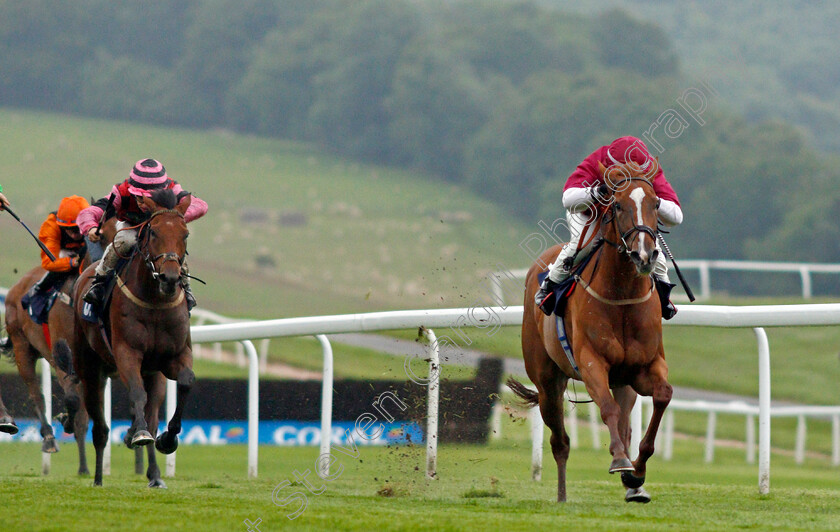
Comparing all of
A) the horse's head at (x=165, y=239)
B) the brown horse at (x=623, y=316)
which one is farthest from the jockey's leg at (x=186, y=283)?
the brown horse at (x=623, y=316)

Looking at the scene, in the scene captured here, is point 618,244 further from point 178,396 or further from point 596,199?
point 178,396

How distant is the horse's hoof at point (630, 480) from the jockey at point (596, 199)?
956 millimetres

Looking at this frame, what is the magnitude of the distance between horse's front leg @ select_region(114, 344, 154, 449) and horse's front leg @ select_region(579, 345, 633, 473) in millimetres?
2261

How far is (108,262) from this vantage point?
23.0ft

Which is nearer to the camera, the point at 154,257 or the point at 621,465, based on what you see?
the point at 621,465

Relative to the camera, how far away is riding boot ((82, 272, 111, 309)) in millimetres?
6996

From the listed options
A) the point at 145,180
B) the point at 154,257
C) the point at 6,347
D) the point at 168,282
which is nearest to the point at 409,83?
the point at 6,347

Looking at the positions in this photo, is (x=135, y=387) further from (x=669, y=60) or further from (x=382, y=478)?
(x=669, y=60)

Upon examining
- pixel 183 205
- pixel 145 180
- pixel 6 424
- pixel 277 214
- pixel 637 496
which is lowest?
pixel 637 496

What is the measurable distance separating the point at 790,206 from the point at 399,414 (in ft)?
158

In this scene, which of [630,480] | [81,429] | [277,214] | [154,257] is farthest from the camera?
[277,214]

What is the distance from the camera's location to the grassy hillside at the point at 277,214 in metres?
38.4

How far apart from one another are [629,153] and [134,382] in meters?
2.82

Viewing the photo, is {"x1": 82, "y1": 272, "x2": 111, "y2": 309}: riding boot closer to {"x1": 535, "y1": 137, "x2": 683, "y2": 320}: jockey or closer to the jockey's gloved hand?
{"x1": 535, "y1": 137, "x2": 683, "y2": 320}: jockey
